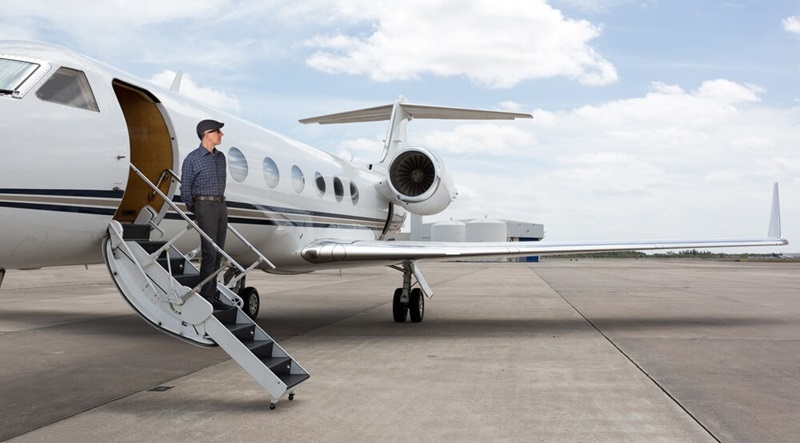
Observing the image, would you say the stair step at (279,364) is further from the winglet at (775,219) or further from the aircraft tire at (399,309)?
the winglet at (775,219)

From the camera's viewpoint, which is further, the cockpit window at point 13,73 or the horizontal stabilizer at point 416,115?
the horizontal stabilizer at point 416,115

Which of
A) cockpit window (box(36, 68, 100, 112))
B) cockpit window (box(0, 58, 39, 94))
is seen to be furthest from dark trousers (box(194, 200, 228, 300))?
cockpit window (box(0, 58, 39, 94))

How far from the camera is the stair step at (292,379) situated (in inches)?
243

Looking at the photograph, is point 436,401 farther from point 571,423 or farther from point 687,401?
point 687,401

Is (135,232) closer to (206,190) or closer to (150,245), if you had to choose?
(150,245)

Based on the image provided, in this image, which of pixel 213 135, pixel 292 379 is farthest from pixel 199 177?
pixel 292 379

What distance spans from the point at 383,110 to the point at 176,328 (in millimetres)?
12605

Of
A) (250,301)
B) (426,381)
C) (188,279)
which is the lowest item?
(426,381)

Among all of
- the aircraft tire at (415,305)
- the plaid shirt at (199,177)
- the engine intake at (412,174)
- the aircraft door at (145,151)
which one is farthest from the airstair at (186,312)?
the engine intake at (412,174)

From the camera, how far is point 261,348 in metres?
6.51

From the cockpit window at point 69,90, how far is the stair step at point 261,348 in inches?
101

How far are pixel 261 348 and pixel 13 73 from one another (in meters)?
3.15

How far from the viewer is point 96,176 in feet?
21.0

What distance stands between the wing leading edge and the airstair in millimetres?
4525
